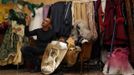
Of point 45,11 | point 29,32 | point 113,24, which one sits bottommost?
point 29,32

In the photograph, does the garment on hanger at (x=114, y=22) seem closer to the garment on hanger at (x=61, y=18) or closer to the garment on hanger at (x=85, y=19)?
the garment on hanger at (x=85, y=19)

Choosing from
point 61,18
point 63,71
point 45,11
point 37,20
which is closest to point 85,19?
point 61,18

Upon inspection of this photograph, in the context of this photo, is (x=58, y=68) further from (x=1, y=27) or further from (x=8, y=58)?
(x=1, y=27)

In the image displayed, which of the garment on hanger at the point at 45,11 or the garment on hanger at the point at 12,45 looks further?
the garment on hanger at the point at 45,11

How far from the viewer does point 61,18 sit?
5.62 metres

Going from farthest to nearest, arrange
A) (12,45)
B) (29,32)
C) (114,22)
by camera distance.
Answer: (29,32), (12,45), (114,22)

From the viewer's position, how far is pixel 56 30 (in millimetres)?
5488

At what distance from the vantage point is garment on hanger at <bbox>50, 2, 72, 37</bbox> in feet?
18.0

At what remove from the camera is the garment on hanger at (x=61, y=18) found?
5.49 m

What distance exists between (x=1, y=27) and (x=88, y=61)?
173cm

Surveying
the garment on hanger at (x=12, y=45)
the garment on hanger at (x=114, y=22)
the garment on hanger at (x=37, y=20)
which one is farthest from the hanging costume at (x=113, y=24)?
the garment on hanger at (x=12, y=45)

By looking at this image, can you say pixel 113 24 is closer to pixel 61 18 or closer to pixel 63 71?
pixel 61 18

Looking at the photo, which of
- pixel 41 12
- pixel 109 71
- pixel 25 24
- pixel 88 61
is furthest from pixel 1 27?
pixel 109 71

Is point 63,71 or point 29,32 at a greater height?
point 29,32
